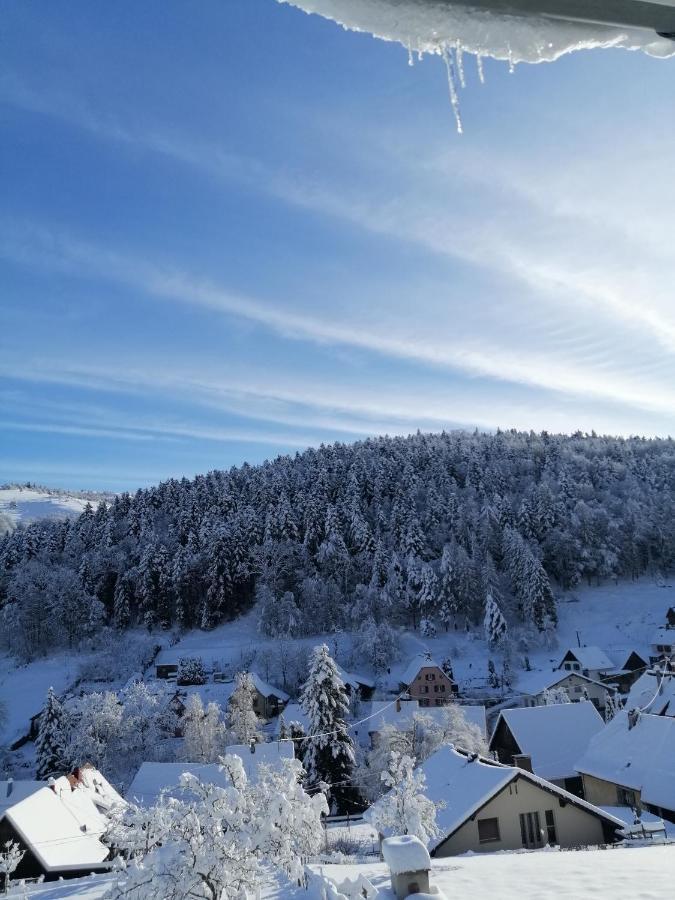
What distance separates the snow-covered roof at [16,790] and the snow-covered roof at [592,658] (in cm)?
5360

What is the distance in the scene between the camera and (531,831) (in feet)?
69.3

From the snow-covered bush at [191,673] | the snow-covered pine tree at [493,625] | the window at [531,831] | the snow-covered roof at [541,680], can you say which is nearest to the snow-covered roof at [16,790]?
the window at [531,831]

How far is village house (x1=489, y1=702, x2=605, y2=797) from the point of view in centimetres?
3366

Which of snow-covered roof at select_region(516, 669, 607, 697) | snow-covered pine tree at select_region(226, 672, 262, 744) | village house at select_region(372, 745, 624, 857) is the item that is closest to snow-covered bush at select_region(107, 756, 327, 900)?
village house at select_region(372, 745, 624, 857)

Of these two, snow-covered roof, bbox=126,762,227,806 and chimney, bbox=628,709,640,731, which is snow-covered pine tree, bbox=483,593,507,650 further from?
snow-covered roof, bbox=126,762,227,806

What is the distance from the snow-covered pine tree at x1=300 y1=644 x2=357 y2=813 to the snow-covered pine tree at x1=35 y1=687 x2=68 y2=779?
2582 centimetres

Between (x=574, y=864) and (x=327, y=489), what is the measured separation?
3887 inches

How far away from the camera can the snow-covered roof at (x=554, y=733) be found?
33969 millimetres

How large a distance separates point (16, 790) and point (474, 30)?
3852 cm

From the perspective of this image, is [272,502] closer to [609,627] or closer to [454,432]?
[609,627]

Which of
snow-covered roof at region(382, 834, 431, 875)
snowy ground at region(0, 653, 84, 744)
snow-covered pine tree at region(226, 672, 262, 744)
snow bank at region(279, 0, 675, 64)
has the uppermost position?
snow bank at region(279, 0, 675, 64)

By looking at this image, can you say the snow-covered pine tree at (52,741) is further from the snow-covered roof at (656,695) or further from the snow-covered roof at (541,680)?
the snow-covered roof at (656,695)

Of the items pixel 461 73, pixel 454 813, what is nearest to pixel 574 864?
pixel 454 813

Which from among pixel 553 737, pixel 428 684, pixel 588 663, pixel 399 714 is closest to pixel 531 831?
pixel 553 737
